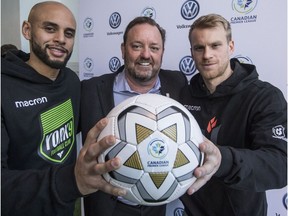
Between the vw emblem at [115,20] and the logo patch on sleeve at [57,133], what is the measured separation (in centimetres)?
99

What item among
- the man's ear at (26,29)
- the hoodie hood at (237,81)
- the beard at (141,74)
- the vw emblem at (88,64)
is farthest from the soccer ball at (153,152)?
the vw emblem at (88,64)

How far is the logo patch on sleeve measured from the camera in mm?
1325

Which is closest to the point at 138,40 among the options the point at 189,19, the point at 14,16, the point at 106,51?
the point at 189,19

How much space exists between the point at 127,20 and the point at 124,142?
1556mm

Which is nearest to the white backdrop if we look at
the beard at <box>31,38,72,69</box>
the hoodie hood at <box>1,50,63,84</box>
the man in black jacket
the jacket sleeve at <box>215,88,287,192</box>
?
the man in black jacket

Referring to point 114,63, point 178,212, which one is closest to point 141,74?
point 114,63

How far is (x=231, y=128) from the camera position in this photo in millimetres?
1205

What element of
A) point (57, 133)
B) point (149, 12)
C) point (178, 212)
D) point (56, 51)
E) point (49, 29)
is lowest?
A: point (178, 212)

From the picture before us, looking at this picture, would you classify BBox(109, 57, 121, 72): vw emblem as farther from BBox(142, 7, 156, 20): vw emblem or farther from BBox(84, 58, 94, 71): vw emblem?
BBox(142, 7, 156, 20): vw emblem

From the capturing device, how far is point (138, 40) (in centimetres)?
160

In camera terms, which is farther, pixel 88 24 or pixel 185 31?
pixel 88 24

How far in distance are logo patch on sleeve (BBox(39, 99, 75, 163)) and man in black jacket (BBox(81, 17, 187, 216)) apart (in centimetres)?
10

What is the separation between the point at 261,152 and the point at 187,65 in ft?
3.48

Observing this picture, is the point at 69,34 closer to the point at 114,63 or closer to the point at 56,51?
the point at 56,51
